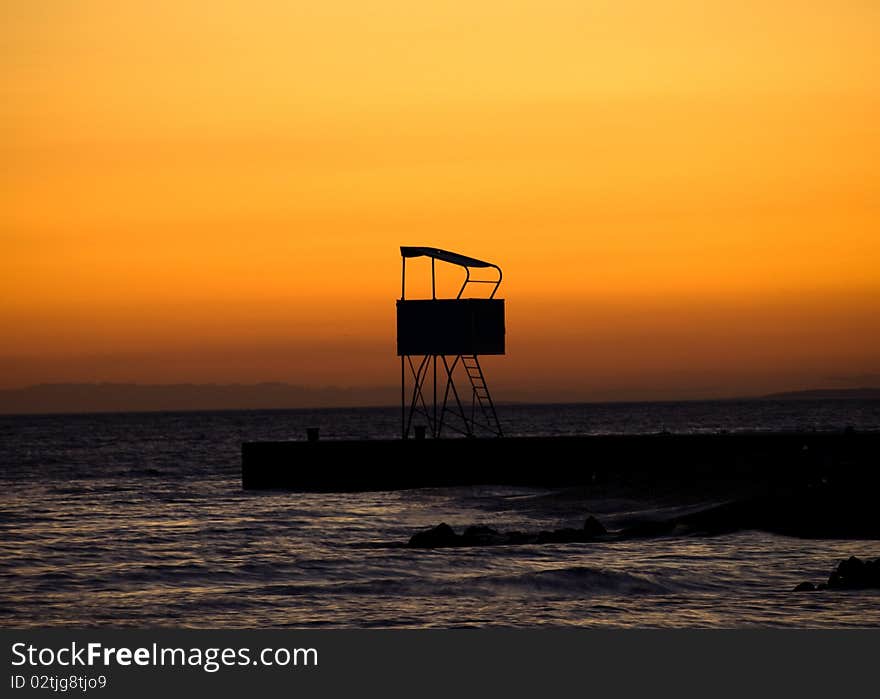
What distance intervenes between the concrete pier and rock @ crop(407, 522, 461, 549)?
64.9ft

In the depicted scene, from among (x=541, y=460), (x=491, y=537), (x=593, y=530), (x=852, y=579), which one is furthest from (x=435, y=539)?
(x=541, y=460)

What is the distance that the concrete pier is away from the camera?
5119 cm

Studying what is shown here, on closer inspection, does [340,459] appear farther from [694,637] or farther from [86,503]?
[694,637]

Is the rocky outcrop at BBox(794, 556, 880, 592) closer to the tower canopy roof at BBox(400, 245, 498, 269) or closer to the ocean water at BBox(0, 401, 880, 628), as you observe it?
the ocean water at BBox(0, 401, 880, 628)

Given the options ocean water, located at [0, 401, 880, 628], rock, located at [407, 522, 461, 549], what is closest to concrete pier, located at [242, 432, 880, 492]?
ocean water, located at [0, 401, 880, 628]

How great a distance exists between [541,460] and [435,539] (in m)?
21.7

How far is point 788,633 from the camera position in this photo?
19.4m

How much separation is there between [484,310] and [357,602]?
30.3m

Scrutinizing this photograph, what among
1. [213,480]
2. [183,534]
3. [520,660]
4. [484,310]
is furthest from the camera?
[213,480]

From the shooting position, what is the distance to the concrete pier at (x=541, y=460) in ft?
168

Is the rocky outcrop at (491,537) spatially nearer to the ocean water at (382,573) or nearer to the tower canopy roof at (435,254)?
the ocean water at (382,573)

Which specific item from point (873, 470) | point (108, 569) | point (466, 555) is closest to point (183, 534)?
point (108, 569)

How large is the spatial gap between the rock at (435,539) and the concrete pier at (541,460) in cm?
1979

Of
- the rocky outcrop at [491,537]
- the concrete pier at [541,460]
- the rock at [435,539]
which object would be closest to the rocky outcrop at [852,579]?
the rocky outcrop at [491,537]
